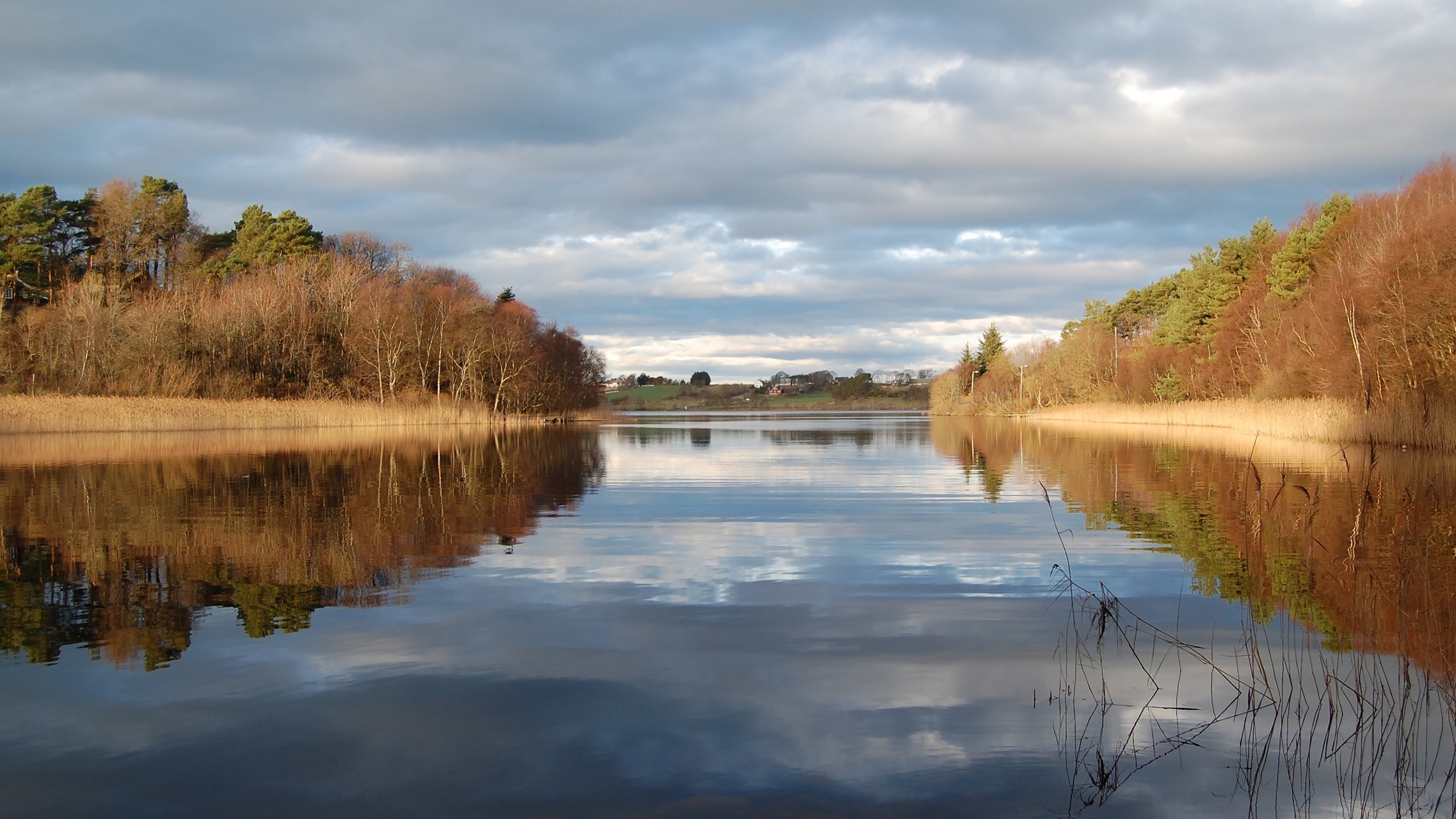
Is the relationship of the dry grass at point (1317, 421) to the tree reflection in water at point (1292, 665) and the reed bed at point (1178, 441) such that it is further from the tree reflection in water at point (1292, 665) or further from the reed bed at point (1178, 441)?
the tree reflection in water at point (1292, 665)

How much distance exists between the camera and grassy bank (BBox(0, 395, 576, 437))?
38812 mm

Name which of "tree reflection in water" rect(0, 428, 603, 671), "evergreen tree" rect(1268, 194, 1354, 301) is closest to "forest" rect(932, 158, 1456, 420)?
"evergreen tree" rect(1268, 194, 1354, 301)

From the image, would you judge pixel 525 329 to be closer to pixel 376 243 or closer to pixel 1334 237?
pixel 376 243

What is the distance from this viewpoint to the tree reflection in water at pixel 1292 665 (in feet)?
15.0

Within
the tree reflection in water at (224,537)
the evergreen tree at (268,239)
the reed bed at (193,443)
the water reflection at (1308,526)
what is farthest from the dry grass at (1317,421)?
the evergreen tree at (268,239)

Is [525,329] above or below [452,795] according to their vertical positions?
above

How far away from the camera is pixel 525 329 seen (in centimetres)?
6775

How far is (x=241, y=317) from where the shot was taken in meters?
48.2

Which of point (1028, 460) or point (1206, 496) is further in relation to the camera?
point (1028, 460)

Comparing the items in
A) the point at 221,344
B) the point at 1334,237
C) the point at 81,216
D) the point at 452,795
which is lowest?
the point at 452,795

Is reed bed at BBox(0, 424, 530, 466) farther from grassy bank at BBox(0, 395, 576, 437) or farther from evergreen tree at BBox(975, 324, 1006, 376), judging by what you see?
evergreen tree at BBox(975, 324, 1006, 376)

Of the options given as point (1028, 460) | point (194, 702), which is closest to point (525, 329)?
point (1028, 460)

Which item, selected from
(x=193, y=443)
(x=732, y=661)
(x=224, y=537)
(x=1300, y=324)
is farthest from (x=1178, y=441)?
(x=193, y=443)

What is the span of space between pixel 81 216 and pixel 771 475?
60113 mm
